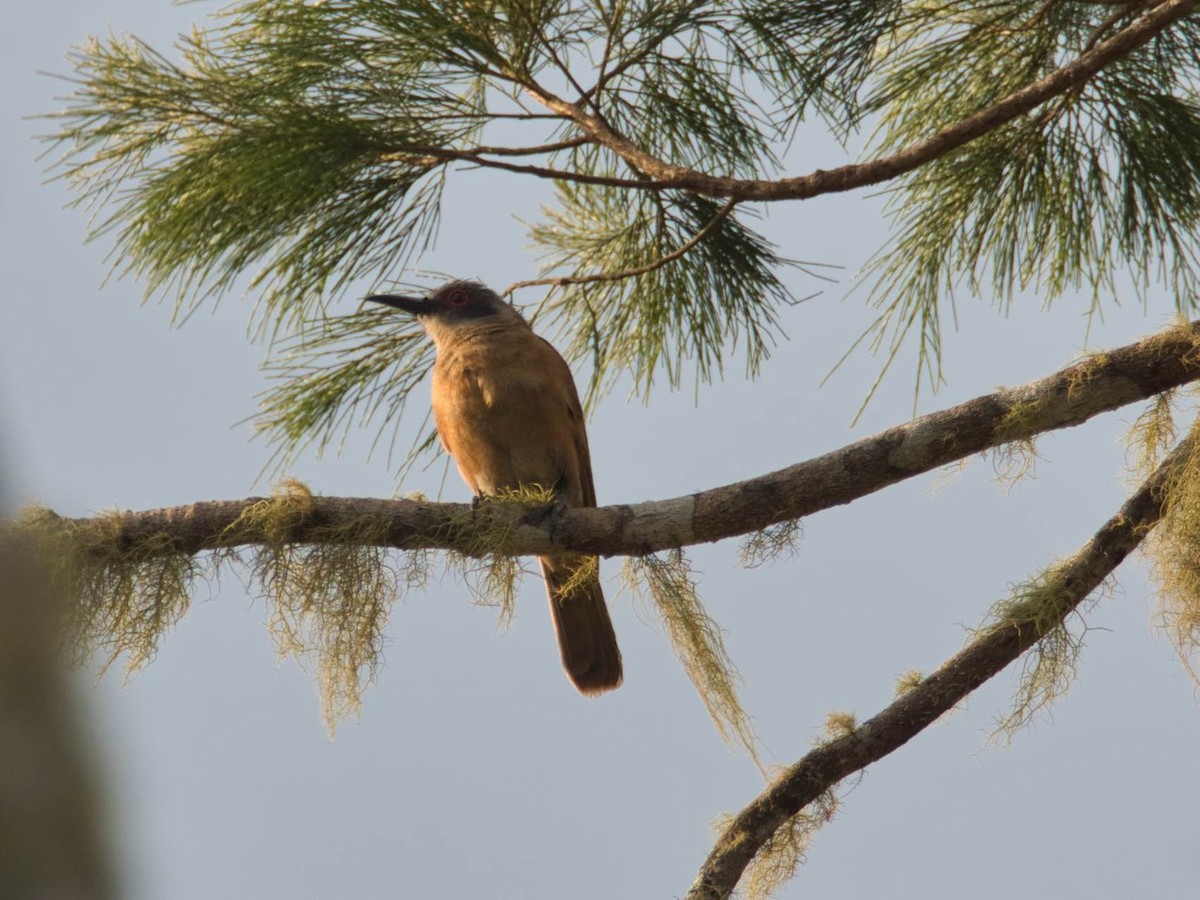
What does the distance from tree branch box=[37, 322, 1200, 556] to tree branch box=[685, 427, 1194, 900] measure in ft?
0.58

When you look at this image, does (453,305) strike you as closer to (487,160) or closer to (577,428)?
(577,428)

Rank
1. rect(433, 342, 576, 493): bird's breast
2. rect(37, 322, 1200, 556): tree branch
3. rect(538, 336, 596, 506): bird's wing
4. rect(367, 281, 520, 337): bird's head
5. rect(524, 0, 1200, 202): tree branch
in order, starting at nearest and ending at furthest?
1. rect(524, 0, 1200, 202): tree branch
2. rect(37, 322, 1200, 556): tree branch
3. rect(367, 281, 520, 337): bird's head
4. rect(433, 342, 576, 493): bird's breast
5. rect(538, 336, 596, 506): bird's wing

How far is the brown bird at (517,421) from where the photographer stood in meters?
3.58

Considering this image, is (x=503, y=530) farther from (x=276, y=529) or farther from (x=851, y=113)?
(x=851, y=113)

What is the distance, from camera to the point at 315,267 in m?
2.74

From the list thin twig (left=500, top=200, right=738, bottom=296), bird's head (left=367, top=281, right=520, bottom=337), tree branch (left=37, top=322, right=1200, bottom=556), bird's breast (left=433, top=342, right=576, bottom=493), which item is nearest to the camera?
tree branch (left=37, top=322, right=1200, bottom=556)

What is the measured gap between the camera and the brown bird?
3.58 meters

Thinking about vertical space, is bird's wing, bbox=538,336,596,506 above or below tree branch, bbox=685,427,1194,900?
above

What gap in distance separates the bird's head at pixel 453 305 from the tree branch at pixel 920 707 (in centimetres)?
157

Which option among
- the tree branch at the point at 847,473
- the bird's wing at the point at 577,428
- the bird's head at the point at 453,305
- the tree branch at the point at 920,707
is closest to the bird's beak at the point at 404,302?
the bird's head at the point at 453,305

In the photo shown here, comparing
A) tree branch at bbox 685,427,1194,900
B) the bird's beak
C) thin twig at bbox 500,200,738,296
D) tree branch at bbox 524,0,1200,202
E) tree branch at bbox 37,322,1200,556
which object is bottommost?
tree branch at bbox 685,427,1194,900

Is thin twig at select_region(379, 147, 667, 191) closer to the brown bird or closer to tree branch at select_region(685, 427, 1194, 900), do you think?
the brown bird

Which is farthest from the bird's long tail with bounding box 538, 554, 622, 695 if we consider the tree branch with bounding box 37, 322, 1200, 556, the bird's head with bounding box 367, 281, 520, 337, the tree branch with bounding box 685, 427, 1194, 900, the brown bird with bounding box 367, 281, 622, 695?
the tree branch with bounding box 685, 427, 1194, 900

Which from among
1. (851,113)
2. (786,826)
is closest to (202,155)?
(851,113)
